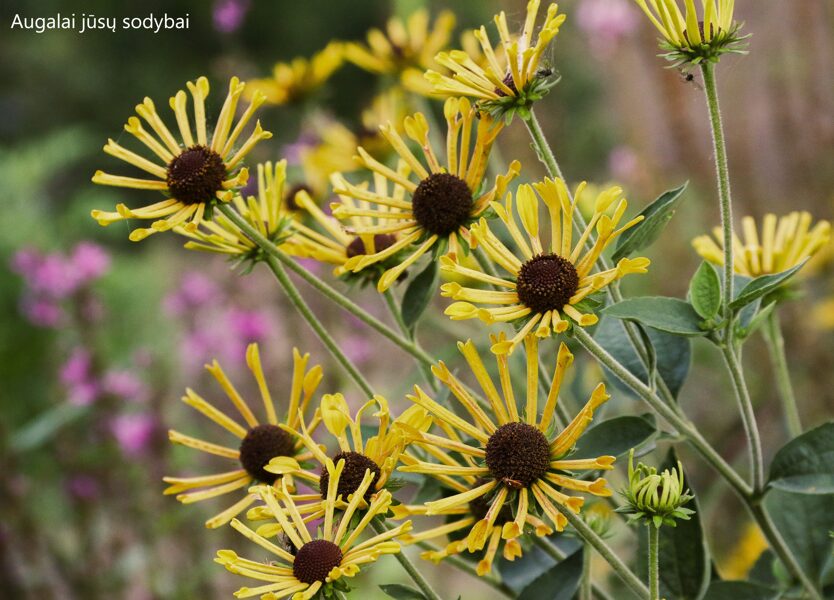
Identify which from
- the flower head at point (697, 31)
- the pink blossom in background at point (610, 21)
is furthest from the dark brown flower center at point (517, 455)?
the pink blossom in background at point (610, 21)

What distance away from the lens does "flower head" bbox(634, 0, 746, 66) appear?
45 cm

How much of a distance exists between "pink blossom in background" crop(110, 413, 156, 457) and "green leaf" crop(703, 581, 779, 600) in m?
0.81

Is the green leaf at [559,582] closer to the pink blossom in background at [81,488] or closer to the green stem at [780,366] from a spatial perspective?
the green stem at [780,366]

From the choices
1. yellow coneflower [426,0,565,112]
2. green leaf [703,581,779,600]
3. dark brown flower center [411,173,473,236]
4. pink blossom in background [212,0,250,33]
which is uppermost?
pink blossom in background [212,0,250,33]

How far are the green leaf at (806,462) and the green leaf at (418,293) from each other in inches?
8.5

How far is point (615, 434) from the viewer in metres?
0.48

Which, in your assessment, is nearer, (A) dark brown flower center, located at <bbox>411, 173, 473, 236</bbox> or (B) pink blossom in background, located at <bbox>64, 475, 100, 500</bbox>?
(A) dark brown flower center, located at <bbox>411, 173, 473, 236</bbox>

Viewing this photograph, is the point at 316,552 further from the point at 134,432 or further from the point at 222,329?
the point at 222,329

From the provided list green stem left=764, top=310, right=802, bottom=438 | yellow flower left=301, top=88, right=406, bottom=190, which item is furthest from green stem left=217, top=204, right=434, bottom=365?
yellow flower left=301, top=88, right=406, bottom=190

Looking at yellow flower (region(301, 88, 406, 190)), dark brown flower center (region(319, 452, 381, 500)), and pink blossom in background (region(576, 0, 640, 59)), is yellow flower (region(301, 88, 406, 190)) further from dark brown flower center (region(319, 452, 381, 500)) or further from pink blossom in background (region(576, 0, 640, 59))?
pink blossom in background (region(576, 0, 640, 59))

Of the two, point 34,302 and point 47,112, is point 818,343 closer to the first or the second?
point 34,302

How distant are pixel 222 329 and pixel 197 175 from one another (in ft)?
3.65

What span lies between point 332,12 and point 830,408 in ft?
14.7

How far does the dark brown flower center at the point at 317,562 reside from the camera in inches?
16.2
